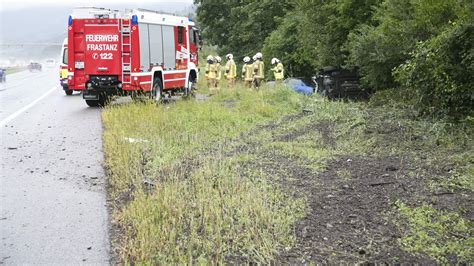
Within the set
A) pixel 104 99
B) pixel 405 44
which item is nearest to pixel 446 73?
pixel 405 44

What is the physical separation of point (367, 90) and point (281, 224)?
13.4 metres

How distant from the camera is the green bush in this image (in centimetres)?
927

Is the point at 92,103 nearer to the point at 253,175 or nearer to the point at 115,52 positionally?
the point at 115,52

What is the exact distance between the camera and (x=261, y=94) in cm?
1648

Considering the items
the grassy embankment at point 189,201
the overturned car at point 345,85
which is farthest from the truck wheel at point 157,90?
the grassy embankment at point 189,201

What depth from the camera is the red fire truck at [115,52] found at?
51.9ft

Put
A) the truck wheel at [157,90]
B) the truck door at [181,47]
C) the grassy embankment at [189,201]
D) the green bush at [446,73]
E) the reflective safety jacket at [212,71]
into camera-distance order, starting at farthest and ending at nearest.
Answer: the reflective safety jacket at [212,71], the truck door at [181,47], the truck wheel at [157,90], the green bush at [446,73], the grassy embankment at [189,201]

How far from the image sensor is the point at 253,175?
6.70 metres

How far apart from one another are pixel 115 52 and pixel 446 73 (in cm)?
987

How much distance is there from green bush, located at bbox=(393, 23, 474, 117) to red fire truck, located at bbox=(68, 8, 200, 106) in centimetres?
838

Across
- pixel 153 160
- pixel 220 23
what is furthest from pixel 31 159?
pixel 220 23

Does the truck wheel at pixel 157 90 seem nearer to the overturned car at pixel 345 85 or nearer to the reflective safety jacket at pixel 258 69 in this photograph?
the reflective safety jacket at pixel 258 69

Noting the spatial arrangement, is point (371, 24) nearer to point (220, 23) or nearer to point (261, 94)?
point (261, 94)

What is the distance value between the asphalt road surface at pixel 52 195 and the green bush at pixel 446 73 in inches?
254
